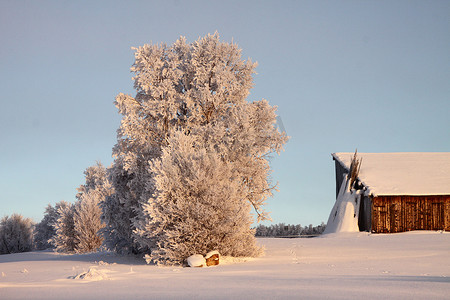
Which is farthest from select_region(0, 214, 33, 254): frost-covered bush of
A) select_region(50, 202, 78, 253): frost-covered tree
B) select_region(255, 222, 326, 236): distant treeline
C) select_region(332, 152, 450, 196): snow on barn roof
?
select_region(332, 152, 450, 196): snow on barn roof

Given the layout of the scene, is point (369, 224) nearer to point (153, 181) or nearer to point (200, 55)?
point (200, 55)

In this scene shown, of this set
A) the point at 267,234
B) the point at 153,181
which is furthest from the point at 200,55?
the point at 267,234

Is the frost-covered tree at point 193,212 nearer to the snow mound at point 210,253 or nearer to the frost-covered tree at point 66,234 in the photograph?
the snow mound at point 210,253

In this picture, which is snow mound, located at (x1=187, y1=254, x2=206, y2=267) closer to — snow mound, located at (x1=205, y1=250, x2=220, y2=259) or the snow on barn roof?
snow mound, located at (x1=205, y1=250, x2=220, y2=259)

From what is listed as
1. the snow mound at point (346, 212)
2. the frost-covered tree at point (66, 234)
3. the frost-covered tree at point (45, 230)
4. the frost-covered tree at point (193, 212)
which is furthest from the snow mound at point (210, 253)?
the frost-covered tree at point (45, 230)

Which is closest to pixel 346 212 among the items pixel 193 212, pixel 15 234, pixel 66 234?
pixel 193 212

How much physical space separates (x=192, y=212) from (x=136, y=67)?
29.8 ft

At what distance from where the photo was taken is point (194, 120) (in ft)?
71.3

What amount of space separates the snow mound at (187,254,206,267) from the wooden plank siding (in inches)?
808

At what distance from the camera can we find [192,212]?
660 inches

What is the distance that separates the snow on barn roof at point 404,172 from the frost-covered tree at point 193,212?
18.1m

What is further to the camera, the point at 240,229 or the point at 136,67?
the point at 136,67

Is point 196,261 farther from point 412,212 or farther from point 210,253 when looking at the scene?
point 412,212

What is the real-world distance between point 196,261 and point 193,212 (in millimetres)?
1859
